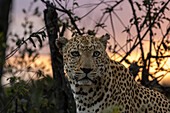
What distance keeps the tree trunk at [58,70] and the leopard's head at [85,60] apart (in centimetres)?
216

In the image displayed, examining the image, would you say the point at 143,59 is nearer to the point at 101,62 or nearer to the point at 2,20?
the point at 101,62

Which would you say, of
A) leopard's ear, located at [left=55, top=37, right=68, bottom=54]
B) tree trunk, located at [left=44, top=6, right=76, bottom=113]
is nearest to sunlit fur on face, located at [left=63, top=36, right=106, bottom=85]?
leopard's ear, located at [left=55, top=37, right=68, bottom=54]

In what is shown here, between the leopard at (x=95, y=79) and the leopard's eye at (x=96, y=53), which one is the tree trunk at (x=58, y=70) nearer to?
the leopard at (x=95, y=79)

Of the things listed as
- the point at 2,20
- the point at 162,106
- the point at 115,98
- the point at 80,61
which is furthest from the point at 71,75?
the point at 2,20

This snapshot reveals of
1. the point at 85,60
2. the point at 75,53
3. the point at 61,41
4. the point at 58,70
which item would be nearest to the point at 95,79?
the point at 85,60

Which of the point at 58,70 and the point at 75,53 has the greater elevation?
the point at 75,53

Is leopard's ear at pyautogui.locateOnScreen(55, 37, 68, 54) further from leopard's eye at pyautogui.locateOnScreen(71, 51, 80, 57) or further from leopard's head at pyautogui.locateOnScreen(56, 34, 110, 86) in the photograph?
leopard's eye at pyautogui.locateOnScreen(71, 51, 80, 57)

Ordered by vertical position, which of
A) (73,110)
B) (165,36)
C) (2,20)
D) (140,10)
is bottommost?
(73,110)

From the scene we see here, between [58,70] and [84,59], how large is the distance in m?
2.79

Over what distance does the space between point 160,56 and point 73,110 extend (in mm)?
2604

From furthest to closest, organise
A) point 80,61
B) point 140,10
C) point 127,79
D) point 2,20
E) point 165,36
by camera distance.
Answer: point 2,20 < point 165,36 < point 140,10 < point 127,79 < point 80,61

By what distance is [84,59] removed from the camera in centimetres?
508

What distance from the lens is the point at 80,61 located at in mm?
5102

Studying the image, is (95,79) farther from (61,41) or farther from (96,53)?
(61,41)
